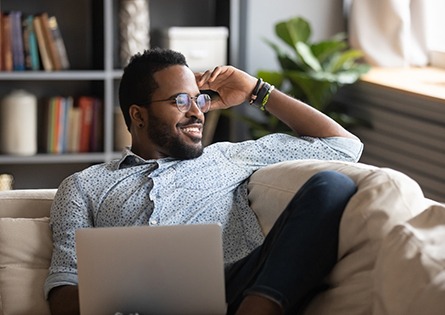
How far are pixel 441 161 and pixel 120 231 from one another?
79.7 inches

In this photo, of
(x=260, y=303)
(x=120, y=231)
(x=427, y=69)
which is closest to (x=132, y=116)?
(x=120, y=231)

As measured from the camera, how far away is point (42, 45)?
4352 mm

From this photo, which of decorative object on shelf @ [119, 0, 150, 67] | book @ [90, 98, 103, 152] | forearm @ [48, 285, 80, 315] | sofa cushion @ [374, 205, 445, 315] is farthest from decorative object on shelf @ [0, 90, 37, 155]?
sofa cushion @ [374, 205, 445, 315]

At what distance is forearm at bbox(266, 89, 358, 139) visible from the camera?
2.71 m

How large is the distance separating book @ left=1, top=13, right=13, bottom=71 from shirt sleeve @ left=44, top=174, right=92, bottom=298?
1977 mm

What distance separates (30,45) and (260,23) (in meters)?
1.09

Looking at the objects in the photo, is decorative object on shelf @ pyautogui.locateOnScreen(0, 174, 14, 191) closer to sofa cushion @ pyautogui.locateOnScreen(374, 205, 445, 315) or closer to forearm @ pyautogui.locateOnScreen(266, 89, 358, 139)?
forearm @ pyautogui.locateOnScreen(266, 89, 358, 139)

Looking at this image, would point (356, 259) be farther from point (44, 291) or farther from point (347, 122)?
point (347, 122)

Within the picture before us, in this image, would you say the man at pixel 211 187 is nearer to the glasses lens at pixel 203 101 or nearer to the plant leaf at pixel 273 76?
the glasses lens at pixel 203 101

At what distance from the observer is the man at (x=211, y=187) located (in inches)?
82.4

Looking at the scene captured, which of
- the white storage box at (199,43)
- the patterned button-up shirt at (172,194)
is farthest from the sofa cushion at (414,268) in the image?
the white storage box at (199,43)

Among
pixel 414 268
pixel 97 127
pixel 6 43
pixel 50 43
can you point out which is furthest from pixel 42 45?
pixel 414 268

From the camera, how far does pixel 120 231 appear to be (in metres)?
2.07

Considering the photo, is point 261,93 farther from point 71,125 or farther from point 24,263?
point 71,125
